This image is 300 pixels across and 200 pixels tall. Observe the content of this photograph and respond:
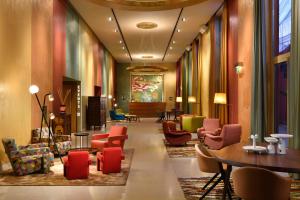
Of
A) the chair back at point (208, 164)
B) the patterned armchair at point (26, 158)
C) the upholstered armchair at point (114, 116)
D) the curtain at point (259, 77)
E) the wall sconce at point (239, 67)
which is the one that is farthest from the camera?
the upholstered armchair at point (114, 116)

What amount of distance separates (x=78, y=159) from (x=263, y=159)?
3358 mm

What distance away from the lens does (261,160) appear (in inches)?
140

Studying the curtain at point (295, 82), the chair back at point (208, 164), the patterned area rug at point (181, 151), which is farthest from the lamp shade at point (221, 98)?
the chair back at point (208, 164)

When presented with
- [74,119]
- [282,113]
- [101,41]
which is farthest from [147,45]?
[282,113]

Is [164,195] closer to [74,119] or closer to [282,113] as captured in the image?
[282,113]

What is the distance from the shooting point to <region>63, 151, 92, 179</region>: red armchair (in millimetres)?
5722

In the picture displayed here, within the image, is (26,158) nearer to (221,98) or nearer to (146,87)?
(221,98)

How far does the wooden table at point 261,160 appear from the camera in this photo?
128 inches

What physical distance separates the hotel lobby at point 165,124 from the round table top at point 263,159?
0.01 m

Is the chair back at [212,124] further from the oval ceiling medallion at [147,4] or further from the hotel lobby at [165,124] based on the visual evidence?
the oval ceiling medallion at [147,4]

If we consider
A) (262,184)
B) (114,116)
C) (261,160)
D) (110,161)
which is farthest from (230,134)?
(114,116)

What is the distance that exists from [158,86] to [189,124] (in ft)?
48.7

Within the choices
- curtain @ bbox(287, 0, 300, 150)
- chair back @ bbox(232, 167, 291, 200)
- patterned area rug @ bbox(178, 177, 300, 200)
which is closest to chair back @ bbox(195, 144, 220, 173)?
patterned area rug @ bbox(178, 177, 300, 200)

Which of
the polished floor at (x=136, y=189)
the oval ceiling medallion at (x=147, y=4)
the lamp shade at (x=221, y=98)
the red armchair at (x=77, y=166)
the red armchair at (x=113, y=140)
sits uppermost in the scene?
the oval ceiling medallion at (x=147, y=4)
